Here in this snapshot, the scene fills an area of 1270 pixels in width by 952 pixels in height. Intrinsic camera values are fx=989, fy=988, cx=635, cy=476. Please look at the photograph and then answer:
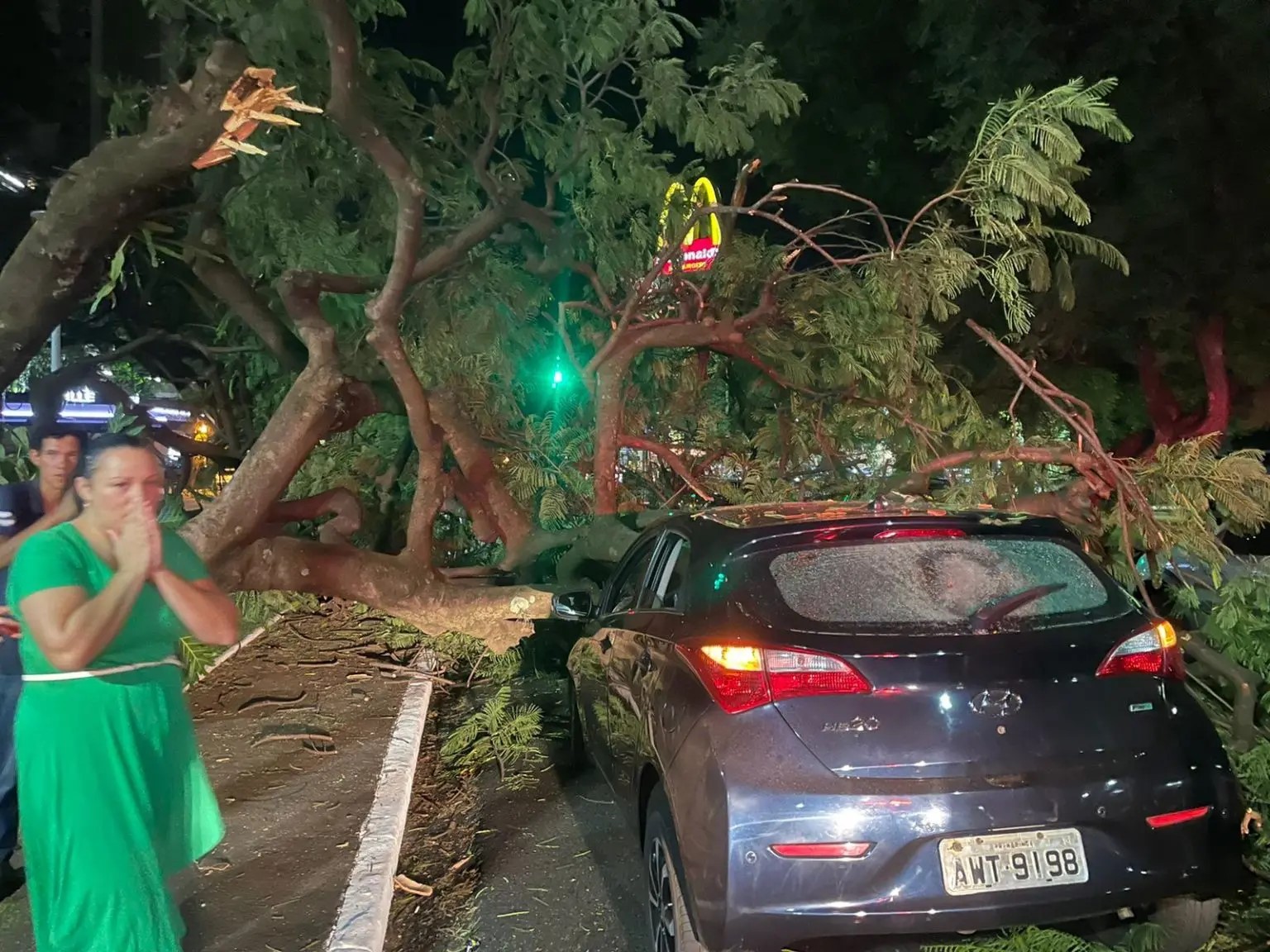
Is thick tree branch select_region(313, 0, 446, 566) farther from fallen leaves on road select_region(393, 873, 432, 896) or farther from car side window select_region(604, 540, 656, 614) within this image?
fallen leaves on road select_region(393, 873, 432, 896)

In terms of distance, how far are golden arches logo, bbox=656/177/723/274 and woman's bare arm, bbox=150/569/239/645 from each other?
5.51m

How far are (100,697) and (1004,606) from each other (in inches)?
106

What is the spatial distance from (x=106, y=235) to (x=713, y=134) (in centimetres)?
457

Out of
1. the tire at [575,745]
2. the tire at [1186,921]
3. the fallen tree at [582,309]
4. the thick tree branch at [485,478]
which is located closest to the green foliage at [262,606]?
the fallen tree at [582,309]

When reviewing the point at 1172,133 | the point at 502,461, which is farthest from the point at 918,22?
the point at 502,461

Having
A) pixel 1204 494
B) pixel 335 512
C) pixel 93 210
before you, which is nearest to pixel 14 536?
pixel 93 210

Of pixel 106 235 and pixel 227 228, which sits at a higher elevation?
pixel 227 228

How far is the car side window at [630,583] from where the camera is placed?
15.2 ft

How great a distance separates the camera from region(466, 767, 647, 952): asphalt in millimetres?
3896

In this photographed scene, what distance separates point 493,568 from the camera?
909 cm

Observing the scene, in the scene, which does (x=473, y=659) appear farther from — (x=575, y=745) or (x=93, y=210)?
(x=93, y=210)

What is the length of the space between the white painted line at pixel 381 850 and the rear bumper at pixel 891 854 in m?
1.50

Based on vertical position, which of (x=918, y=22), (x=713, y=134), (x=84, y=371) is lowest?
(x=84, y=371)

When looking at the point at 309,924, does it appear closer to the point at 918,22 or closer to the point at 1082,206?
the point at 1082,206
